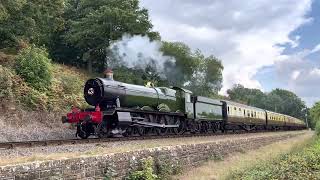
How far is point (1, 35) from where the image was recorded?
106ft

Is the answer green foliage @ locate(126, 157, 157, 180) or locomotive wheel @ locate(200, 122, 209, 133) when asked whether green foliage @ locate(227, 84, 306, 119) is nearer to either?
locomotive wheel @ locate(200, 122, 209, 133)

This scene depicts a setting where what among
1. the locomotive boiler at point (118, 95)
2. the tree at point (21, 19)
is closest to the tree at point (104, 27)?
the tree at point (21, 19)

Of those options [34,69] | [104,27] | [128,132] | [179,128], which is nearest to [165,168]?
[128,132]

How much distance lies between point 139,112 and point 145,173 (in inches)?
378

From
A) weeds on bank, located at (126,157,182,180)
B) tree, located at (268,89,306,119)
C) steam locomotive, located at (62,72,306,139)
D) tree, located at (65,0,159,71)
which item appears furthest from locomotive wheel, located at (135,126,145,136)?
tree, located at (268,89,306,119)

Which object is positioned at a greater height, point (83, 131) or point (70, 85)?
point (70, 85)

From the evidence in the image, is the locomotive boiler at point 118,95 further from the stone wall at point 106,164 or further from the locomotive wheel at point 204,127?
the locomotive wheel at point 204,127

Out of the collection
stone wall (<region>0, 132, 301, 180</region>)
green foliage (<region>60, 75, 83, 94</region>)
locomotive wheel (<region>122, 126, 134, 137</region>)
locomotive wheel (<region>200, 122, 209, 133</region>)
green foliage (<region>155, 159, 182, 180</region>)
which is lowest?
green foliage (<region>155, 159, 182, 180</region>)

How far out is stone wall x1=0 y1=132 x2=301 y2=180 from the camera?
902 centimetres

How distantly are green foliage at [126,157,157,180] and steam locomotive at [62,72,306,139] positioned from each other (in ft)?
23.7

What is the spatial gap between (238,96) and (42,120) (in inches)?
4158

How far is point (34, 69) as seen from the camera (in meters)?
28.5

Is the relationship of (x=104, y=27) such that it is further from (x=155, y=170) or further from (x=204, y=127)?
(x=155, y=170)

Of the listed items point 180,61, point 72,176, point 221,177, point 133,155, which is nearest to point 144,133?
point 221,177
